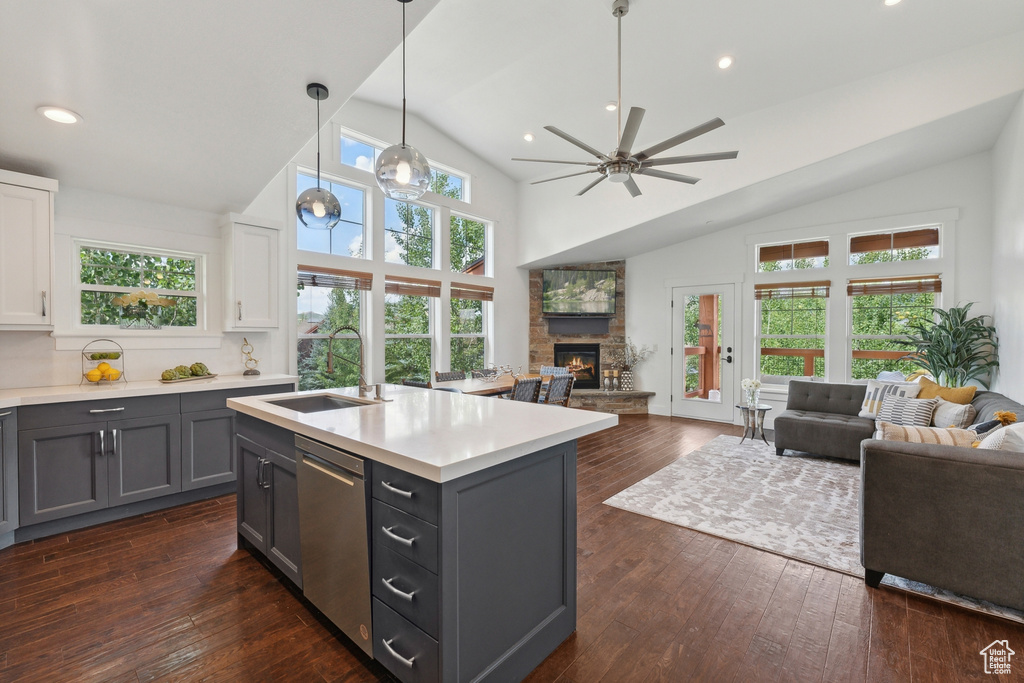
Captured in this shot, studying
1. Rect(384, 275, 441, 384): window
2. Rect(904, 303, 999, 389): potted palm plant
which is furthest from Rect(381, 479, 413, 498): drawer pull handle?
Rect(904, 303, 999, 389): potted palm plant

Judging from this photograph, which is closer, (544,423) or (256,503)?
(544,423)

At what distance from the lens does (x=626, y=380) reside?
7.27 m

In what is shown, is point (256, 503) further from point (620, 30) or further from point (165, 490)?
point (620, 30)

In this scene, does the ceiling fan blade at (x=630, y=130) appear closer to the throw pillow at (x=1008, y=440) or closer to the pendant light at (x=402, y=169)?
the pendant light at (x=402, y=169)

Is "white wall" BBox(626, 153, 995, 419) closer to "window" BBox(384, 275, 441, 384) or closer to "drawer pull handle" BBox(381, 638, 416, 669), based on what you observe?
"window" BBox(384, 275, 441, 384)

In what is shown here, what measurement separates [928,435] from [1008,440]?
0.30m

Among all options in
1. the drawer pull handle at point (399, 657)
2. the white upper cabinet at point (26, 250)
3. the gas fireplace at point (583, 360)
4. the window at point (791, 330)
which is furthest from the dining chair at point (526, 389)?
the window at point (791, 330)

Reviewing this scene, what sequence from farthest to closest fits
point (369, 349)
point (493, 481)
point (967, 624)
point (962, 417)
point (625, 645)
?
point (369, 349)
point (962, 417)
point (967, 624)
point (625, 645)
point (493, 481)

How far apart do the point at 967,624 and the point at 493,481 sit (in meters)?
2.29

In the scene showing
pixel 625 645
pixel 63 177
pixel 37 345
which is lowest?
pixel 625 645

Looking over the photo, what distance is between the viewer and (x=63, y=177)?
3.08m

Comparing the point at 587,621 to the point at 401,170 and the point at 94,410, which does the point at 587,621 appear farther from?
the point at 94,410

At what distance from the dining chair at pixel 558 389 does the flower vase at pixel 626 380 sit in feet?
8.29

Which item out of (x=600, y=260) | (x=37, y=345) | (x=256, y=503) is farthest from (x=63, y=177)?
(x=600, y=260)
